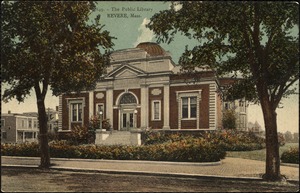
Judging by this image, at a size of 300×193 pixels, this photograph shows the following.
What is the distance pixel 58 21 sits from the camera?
11297 millimetres

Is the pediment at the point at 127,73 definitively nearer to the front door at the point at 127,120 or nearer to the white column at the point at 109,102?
the white column at the point at 109,102

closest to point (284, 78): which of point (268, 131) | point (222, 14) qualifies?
point (268, 131)

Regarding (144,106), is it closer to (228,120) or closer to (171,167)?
(171,167)

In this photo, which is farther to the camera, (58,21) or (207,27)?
(58,21)

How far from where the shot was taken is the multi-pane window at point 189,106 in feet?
43.6

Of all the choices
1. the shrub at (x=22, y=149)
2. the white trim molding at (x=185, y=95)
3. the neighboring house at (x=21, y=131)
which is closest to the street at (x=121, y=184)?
the shrub at (x=22, y=149)

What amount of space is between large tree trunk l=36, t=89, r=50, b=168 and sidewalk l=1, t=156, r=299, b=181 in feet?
1.45

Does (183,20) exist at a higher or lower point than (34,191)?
higher

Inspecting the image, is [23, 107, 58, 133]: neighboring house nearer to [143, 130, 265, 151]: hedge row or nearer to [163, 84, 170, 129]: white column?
[143, 130, 265, 151]: hedge row

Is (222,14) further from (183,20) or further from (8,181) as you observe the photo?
(8,181)

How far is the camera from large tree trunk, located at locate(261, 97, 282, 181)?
10.1m

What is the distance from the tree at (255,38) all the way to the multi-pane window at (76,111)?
442cm

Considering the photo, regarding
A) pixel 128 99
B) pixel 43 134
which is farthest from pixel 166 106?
pixel 43 134

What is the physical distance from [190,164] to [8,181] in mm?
6516
